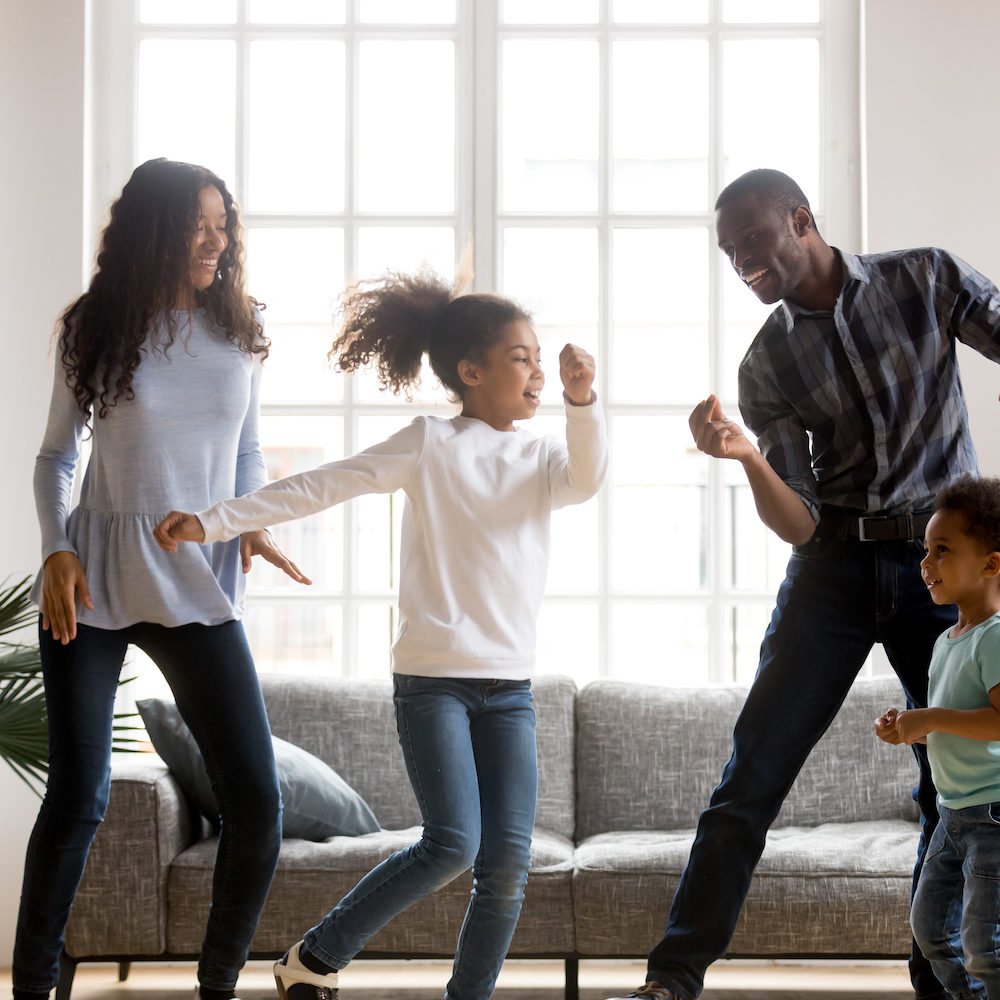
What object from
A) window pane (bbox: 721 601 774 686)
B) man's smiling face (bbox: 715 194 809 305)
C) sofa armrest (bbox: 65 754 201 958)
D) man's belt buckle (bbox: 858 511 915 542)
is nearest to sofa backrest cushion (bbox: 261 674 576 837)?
sofa armrest (bbox: 65 754 201 958)

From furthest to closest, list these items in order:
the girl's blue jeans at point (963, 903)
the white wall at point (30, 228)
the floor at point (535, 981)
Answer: the white wall at point (30, 228) < the floor at point (535, 981) < the girl's blue jeans at point (963, 903)

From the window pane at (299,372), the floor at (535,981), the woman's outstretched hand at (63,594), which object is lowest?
the floor at (535,981)

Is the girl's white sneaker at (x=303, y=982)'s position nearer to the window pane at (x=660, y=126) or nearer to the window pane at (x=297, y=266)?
the window pane at (x=297, y=266)

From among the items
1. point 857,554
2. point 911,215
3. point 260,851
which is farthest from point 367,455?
point 911,215

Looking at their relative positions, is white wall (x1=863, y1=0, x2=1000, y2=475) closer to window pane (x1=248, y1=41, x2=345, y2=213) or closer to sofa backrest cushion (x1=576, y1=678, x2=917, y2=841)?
sofa backrest cushion (x1=576, y1=678, x2=917, y2=841)

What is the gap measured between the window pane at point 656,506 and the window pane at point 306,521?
0.81 meters

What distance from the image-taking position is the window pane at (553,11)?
3.33 metres

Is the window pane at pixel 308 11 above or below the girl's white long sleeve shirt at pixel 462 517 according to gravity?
above

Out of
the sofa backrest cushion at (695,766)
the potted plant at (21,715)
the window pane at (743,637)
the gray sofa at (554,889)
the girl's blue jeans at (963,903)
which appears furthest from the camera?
the window pane at (743,637)

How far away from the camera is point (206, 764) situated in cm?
179

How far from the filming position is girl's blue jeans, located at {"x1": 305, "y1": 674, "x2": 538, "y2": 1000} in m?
1.79

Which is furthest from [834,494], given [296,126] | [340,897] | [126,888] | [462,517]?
[296,126]

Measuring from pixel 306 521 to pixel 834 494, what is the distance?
5.99 feet

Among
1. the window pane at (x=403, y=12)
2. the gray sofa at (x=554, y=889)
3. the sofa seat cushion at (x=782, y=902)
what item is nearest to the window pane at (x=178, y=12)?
the window pane at (x=403, y=12)
